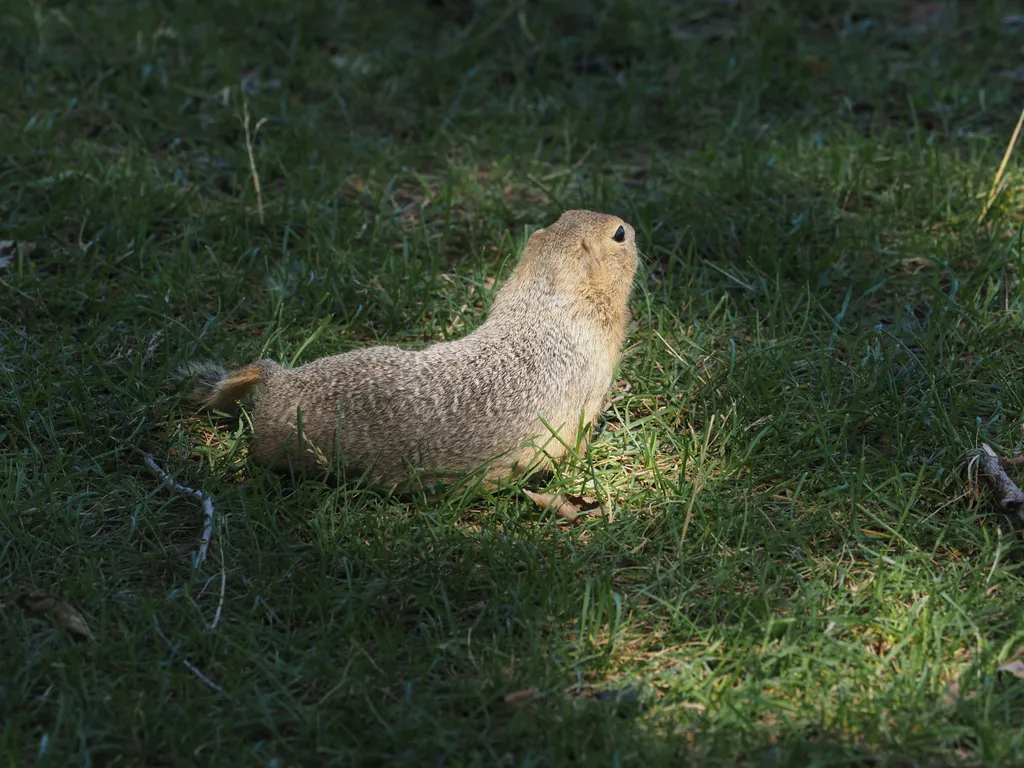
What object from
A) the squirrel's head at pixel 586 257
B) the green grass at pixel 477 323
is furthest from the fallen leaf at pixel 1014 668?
the squirrel's head at pixel 586 257

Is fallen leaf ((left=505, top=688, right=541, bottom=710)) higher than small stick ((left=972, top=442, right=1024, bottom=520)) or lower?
lower

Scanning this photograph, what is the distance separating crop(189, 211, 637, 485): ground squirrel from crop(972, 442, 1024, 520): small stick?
1.23 meters

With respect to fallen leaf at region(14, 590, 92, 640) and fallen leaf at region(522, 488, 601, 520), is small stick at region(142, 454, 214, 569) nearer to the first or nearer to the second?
fallen leaf at region(14, 590, 92, 640)

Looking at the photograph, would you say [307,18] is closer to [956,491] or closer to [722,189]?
[722,189]

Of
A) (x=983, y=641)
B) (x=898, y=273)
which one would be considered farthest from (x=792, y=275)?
(x=983, y=641)

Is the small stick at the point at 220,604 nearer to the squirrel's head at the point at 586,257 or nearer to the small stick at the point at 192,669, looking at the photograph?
the small stick at the point at 192,669

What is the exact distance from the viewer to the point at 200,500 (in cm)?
379

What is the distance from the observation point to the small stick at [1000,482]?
363 centimetres

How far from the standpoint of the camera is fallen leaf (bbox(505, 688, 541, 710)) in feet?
9.99

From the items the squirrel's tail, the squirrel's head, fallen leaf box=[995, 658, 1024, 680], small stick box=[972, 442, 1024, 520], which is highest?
the squirrel's head

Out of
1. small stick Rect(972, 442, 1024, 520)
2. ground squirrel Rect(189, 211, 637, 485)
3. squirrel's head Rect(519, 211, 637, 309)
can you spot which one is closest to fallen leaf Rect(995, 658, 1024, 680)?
small stick Rect(972, 442, 1024, 520)

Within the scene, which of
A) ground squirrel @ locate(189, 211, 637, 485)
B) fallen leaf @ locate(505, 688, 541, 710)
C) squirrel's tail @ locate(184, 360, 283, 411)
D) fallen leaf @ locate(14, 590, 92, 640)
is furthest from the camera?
squirrel's tail @ locate(184, 360, 283, 411)

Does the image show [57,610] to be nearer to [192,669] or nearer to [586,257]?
[192,669]

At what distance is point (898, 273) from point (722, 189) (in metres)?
0.87
